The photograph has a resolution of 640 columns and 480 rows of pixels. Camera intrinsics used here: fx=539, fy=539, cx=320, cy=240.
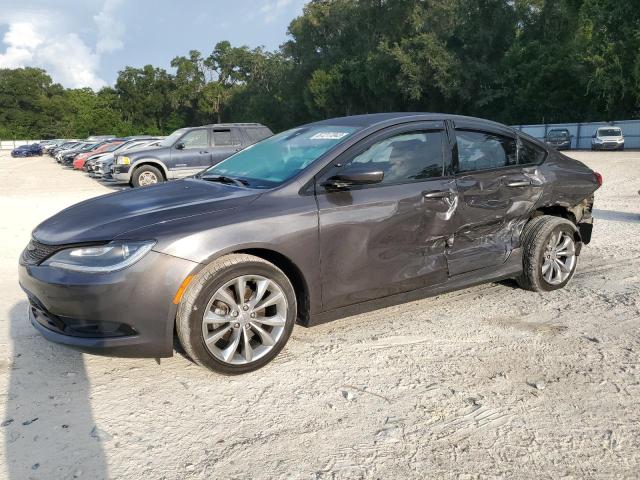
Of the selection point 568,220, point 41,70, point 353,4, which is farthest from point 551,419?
point 41,70

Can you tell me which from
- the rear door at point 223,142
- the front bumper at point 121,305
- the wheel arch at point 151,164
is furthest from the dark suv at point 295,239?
the wheel arch at point 151,164

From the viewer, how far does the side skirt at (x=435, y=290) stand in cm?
366

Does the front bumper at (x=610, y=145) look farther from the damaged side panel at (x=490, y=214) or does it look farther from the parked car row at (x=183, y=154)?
the damaged side panel at (x=490, y=214)

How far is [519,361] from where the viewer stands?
11.5ft

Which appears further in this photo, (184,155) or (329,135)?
(184,155)

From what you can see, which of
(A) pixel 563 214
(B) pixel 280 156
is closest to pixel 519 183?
(A) pixel 563 214

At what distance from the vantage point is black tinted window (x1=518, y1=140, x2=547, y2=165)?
4773 millimetres

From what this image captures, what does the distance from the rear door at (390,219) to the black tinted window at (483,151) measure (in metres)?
0.19

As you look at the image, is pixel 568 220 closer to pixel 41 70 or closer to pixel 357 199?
pixel 357 199

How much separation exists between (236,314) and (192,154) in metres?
11.4

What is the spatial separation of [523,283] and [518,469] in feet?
8.83

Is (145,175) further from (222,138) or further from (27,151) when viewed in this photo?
(27,151)

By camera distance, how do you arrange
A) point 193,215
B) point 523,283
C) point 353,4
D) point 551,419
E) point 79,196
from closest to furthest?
point 551,419 < point 193,215 < point 523,283 < point 79,196 < point 353,4

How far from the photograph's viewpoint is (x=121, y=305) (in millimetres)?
3002
